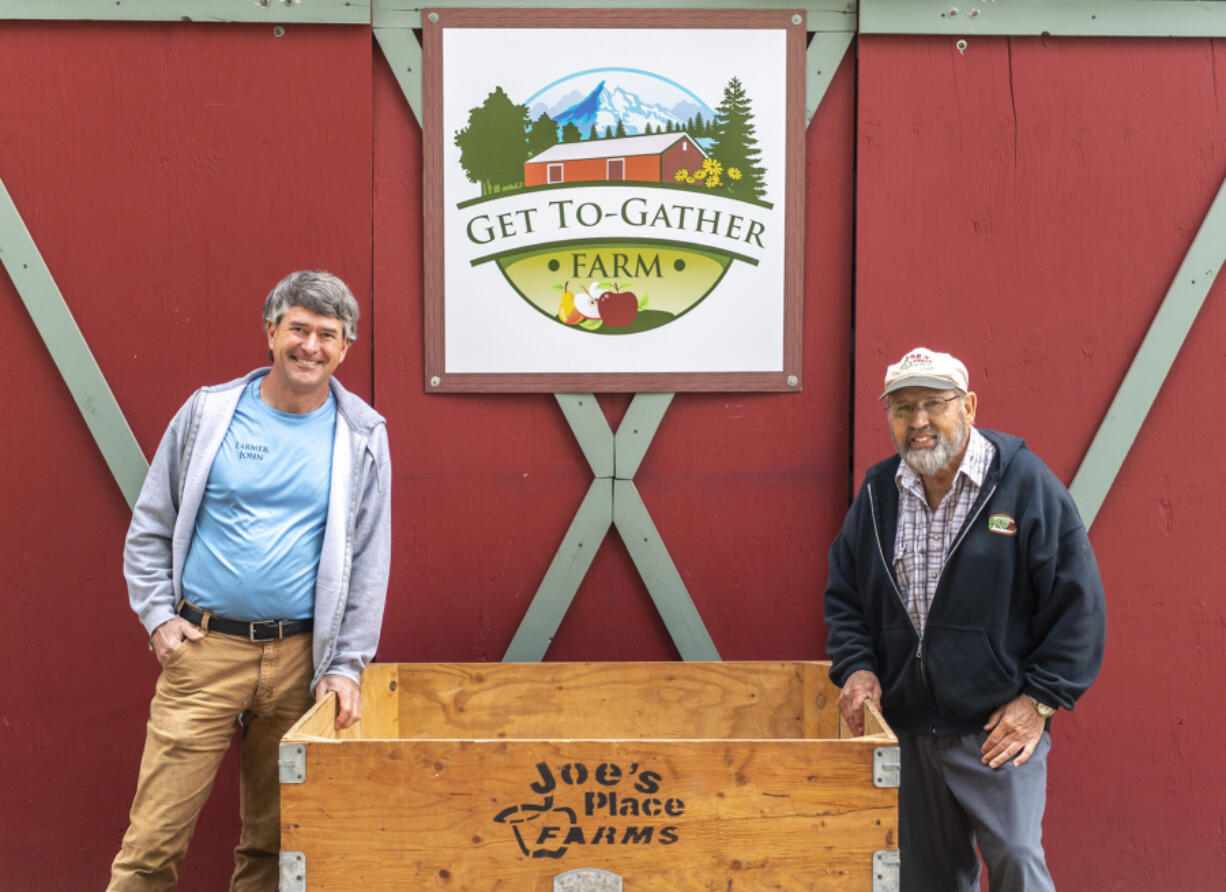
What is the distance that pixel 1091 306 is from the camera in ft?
13.5

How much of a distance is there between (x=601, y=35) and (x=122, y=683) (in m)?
3.10

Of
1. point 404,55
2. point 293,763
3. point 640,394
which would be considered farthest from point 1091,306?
point 293,763

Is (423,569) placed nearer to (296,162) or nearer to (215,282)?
(215,282)

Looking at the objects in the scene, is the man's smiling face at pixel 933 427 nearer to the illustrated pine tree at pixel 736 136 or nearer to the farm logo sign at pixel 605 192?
the farm logo sign at pixel 605 192

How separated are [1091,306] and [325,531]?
2.98 m

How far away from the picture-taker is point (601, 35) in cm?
402

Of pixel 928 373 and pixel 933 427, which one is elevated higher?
pixel 928 373

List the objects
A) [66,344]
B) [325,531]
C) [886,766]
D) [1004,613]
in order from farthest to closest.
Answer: [66,344], [325,531], [1004,613], [886,766]

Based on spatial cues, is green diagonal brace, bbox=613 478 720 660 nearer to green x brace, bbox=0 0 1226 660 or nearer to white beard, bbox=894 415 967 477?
green x brace, bbox=0 0 1226 660

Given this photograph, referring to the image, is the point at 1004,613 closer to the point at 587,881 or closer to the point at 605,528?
the point at 587,881

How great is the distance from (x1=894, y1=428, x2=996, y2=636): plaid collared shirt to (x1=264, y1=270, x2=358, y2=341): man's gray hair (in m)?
1.81

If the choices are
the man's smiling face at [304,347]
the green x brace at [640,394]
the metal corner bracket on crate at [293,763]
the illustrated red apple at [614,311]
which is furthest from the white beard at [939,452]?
the metal corner bracket on crate at [293,763]

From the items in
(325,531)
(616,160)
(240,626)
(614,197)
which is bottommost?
(240,626)

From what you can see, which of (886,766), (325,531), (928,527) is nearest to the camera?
(886,766)
